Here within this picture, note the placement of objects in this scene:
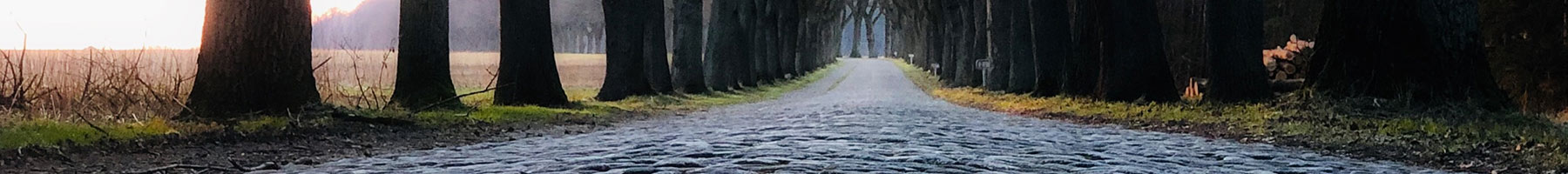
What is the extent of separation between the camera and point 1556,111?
17656 mm

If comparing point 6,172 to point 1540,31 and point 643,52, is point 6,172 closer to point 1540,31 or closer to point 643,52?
point 1540,31

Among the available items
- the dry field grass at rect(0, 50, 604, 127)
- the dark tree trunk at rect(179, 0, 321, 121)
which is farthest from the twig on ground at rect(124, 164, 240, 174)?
the dark tree trunk at rect(179, 0, 321, 121)

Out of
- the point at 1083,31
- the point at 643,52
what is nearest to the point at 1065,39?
the point at 1083,31

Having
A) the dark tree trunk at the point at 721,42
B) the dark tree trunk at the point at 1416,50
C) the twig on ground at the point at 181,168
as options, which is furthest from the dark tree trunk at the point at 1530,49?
the dark tree trunk at the point at 721,42

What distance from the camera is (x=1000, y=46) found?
31.9 metres

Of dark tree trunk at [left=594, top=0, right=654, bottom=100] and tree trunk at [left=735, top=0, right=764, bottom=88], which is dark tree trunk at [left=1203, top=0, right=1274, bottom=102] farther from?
tree trunk at [left=735, top=0, right=764, bottom=88]

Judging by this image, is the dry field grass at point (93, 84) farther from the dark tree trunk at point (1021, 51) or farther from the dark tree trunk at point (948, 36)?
the dark tree trunk at point (948, 36)

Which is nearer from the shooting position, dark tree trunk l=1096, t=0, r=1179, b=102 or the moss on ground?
the moss on ground

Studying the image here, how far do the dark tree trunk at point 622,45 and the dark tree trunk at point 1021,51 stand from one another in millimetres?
6627

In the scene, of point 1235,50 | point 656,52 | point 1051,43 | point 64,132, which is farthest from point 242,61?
point 1051,43

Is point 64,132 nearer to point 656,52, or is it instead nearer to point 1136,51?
point 1136,51

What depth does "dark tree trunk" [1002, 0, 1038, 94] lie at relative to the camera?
1145 inches

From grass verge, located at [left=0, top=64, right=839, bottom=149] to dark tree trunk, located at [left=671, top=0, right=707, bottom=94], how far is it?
1126mm

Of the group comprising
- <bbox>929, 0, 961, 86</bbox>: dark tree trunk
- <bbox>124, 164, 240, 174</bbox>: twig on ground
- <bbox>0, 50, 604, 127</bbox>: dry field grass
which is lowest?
<bbox>124, 164, 240, 174</bbox>: twig on ground
